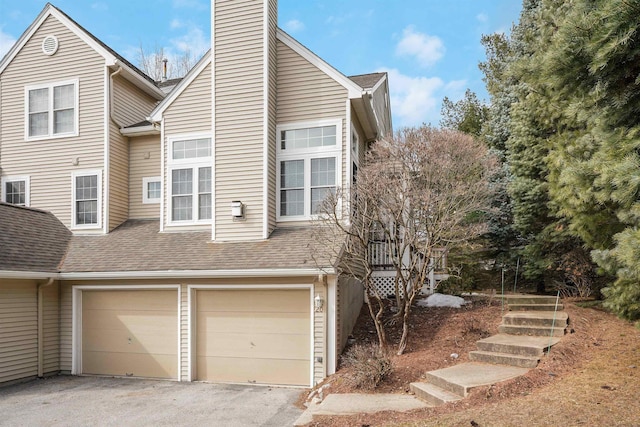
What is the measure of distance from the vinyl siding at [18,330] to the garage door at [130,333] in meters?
0.97

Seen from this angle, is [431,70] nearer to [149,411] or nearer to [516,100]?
[516,100]

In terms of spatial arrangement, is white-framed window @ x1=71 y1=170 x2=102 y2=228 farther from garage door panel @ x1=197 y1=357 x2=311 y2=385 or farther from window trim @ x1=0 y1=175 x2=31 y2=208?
garage door panel @ x1=197 y1=357 x2=311 y2=385

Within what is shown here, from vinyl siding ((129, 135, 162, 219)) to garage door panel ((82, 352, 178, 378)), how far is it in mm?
3723

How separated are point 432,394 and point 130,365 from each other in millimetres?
6750

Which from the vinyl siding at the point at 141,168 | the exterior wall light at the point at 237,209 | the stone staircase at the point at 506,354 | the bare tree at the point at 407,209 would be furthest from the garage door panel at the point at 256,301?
the vinyl siding at the point at 141,168

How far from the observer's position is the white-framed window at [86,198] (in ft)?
35.9

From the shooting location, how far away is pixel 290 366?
8383 mm

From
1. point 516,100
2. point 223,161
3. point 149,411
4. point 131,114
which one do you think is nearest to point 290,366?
point 149,411

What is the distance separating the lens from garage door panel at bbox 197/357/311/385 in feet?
27.3

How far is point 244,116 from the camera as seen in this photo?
31.3 feet

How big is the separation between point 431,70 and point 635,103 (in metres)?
22.2

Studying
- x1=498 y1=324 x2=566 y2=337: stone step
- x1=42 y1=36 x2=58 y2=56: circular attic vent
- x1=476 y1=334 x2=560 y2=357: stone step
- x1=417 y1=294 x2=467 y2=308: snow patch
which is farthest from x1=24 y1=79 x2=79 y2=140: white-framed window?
x1=498 y1=324 x2=566 y2=337: stone step

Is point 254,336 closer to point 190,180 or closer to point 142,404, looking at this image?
point 142,404

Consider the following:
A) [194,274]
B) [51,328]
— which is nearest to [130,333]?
[51,328]
